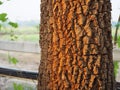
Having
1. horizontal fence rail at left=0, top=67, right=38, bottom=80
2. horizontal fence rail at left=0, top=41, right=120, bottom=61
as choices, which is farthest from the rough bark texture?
horizontal fence rail at left=0, top=41, right=120, bottom=61

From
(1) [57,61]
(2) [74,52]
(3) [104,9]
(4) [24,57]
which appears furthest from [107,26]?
(4) [24,57]

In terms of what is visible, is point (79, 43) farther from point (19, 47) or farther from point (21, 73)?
point (19, 47)

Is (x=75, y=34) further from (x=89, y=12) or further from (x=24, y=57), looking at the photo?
(x=24, y=57)

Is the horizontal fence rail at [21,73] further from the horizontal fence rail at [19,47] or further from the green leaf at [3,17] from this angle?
the horizontal fence rail at [19,47]

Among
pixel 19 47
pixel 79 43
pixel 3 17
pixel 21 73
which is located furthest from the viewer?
pixel 19 47

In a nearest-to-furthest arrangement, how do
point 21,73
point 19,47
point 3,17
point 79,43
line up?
point 79,43 < point 3,17 < point 21,73 < point 19,47

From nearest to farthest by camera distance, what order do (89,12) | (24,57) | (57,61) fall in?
1. (89,12)
2. (57,61)
3. (24,57)

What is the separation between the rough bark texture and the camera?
5.23 feet

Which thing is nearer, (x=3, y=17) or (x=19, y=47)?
(x=3, y=17)

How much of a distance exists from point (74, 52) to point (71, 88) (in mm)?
209

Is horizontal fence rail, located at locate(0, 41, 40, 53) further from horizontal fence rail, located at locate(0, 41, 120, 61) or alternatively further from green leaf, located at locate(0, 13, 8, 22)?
green leaf, located at locate(0, 13, 8, 22)

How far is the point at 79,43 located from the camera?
1.62 metres

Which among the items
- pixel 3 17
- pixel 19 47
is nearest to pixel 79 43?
pixel 3 17

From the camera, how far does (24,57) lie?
254 inches
